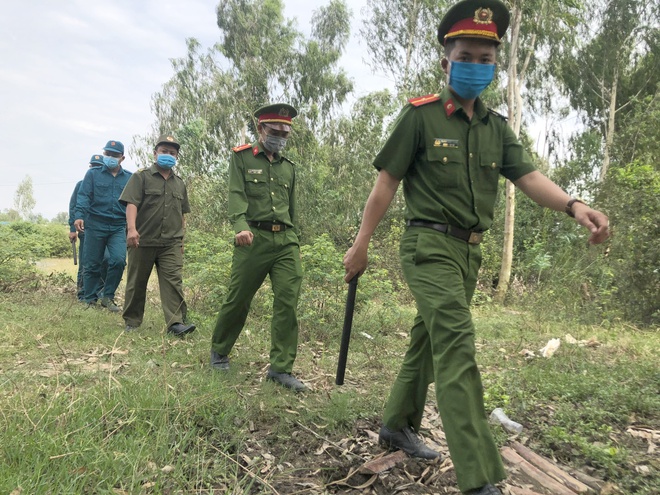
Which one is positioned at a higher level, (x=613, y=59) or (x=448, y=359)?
(x=613, y=59)

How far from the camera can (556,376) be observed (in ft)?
13.3

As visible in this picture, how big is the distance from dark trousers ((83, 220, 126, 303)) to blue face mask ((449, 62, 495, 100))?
18.5 feet

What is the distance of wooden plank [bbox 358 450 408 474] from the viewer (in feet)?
8.23

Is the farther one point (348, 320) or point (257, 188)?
point (257, 188)

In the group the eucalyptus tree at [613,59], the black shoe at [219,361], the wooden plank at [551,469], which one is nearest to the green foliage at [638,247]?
the wooden plank at [551,469]

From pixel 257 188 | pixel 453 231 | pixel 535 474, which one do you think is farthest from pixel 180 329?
pixel 535 474

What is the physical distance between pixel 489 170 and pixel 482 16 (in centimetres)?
74

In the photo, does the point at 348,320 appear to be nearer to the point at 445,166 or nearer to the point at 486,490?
the point at 445,166

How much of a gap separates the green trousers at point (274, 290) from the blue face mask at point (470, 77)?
1.98m

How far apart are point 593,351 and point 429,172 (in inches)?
151

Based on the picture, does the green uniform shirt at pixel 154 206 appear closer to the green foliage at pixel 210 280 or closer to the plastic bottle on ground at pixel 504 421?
the green foliage at pixel 210 280

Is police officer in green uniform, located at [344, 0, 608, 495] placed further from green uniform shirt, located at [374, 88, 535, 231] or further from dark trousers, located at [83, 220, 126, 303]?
dark trousers, located at [83, 220, 126, 303]

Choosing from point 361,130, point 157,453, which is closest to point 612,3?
point 361,130

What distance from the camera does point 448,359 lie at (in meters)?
2.08
